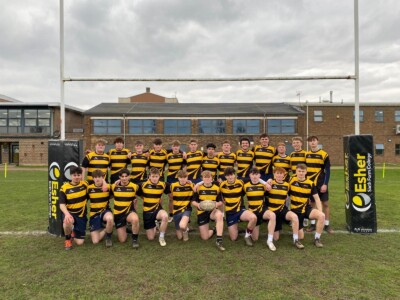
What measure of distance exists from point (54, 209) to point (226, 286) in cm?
370

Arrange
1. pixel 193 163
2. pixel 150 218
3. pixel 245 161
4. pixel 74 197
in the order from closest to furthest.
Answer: pixel 74 197, pixel 150 218, pixel 245 161, pixel 193 163

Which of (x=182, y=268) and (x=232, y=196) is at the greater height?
(x=232, y=196)

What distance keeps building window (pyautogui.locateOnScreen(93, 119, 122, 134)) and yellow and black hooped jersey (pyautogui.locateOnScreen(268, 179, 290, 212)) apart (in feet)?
78.3

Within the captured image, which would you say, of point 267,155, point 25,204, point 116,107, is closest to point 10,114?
point 116,107

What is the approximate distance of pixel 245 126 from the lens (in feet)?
89.4

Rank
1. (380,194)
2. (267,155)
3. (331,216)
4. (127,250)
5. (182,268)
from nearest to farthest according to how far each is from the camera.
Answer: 1. (182,268)
2. (127,250)
3. (267,155)
4. (331,216)
5. (380,194)

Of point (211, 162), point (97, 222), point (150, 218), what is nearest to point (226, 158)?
point (211, 162)

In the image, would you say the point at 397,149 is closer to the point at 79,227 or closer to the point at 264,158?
the point at 264,158

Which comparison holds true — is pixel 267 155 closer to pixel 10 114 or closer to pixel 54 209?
pixel 54 209

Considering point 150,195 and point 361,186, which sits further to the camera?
point 361,186

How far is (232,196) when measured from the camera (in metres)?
4.90

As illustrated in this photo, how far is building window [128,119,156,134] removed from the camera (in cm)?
2694

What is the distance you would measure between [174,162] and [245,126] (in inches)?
864

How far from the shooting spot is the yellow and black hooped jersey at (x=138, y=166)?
5.90 m
